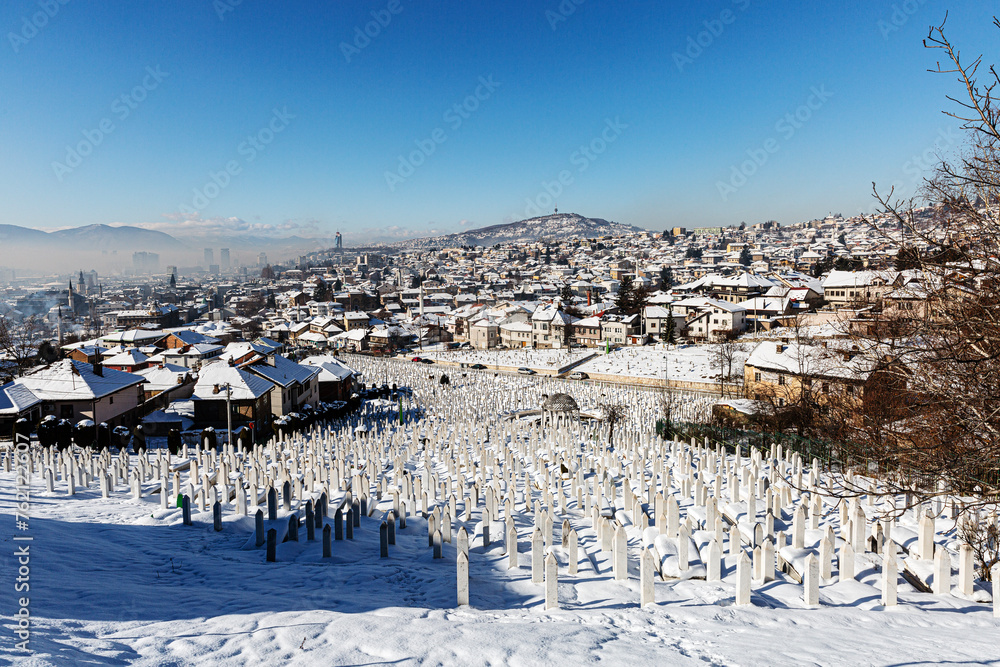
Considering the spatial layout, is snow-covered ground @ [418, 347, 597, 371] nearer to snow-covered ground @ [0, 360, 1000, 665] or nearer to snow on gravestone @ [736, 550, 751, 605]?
snow-covered ground @ [0, 360, 1000, 665]

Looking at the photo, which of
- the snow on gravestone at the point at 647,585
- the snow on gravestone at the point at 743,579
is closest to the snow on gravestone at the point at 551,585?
the snow on gravestone at the point at 647,585

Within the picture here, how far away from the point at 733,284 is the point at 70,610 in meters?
79.0

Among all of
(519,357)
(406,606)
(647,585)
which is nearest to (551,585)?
(647,585)

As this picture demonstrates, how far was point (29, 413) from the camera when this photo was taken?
19.9 m

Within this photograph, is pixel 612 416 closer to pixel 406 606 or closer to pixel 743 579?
pixel 743 579

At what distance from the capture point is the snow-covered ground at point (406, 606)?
407 cm

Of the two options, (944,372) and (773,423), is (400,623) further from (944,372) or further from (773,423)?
(773,423)

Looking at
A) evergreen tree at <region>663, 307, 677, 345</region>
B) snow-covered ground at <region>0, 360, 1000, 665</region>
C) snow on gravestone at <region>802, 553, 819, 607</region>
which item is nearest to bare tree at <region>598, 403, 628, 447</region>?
snow-covered ground at <region>0, 360, 1000, 665</region>

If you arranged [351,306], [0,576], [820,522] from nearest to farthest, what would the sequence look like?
1. [0,576]
2. [820,522]
3. [351,306]

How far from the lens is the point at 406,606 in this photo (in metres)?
5.29

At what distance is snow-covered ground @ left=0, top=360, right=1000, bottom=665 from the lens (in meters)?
4.07

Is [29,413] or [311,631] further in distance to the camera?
[29,413]

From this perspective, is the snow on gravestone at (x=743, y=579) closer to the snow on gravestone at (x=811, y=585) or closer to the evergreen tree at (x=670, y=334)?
the snow on gravestone at (x=811, y=585)

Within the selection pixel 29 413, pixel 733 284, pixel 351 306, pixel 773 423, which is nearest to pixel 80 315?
pixel 351 306
